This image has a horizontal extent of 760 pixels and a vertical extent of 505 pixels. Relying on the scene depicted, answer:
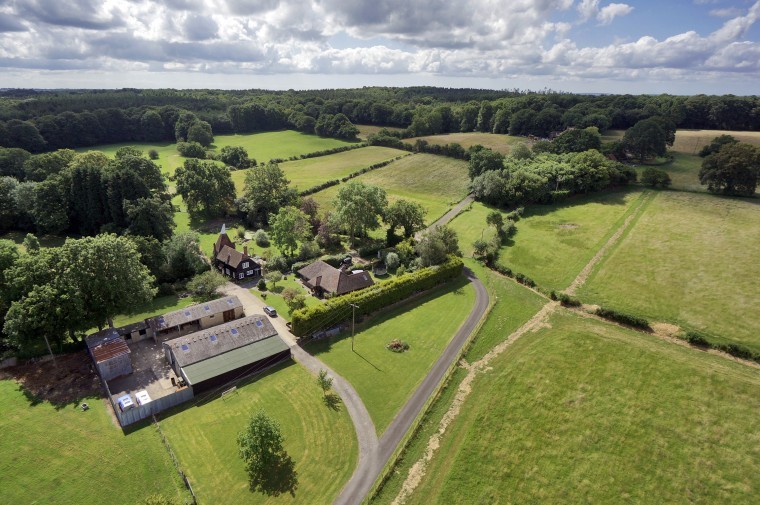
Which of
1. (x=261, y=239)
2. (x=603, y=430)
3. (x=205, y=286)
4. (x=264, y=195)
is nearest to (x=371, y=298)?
(x=205, y=286)

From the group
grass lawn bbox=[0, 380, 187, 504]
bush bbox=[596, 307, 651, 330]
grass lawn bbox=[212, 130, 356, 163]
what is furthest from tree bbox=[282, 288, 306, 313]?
grass lawn bbox=[212, 130, 356, 163]

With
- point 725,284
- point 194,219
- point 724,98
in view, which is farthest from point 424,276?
point 724,98

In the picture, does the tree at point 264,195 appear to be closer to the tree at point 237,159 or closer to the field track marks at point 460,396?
the tree at point 237,159

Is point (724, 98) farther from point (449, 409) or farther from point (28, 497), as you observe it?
point (28, 497)

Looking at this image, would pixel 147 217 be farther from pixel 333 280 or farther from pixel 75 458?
pixel 75 458

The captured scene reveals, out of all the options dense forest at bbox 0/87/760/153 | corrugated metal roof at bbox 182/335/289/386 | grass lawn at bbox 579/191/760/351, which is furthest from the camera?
dense forest at bbox 0/87/760/153

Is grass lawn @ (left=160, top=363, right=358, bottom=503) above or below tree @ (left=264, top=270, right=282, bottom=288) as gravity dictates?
below

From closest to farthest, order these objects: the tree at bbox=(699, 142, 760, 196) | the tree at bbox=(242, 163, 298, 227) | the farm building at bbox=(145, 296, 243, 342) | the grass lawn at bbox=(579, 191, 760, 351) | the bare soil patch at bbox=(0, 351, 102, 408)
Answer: the bare soil patch at bbox=(0, 351, 102, 408) → the farm building at bbox=(145, 296, 243, 342) → the grass lawn at bbox=(579, 191, 760, 351) → the tree at bbox=(242, 163, 298, 227) → the tree at bbox=(699, 142, 760, 196)

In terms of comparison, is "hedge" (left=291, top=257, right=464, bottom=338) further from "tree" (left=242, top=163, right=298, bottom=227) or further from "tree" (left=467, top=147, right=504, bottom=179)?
"tree" (left=467, top=147, right=504, bottom=179)
